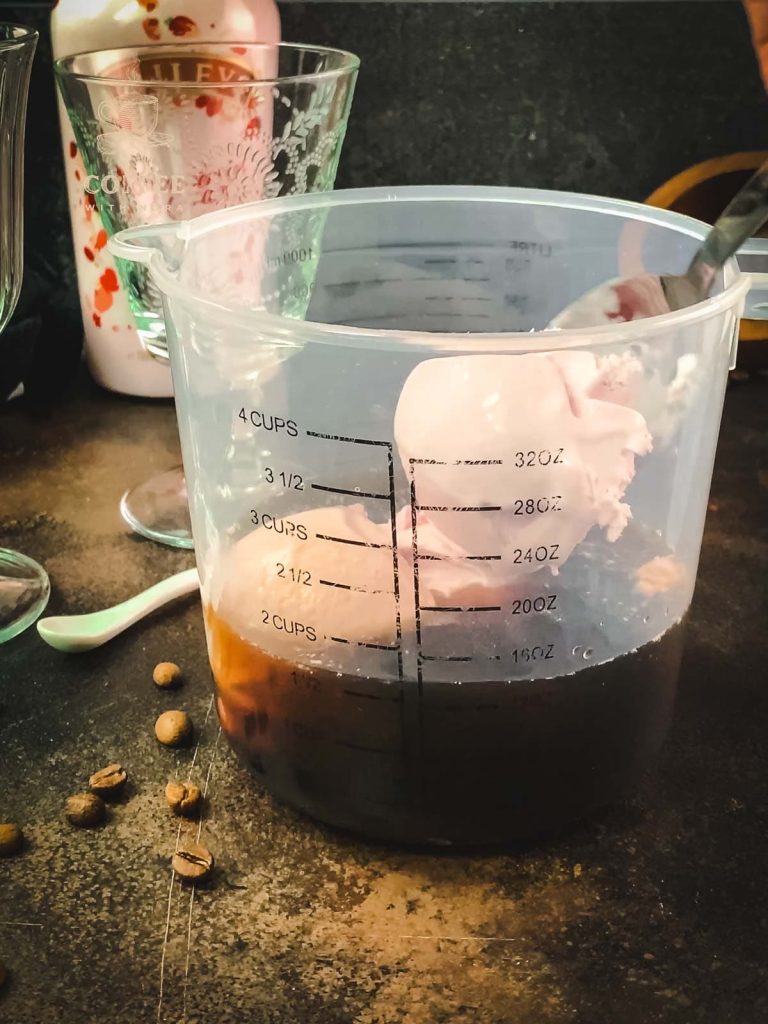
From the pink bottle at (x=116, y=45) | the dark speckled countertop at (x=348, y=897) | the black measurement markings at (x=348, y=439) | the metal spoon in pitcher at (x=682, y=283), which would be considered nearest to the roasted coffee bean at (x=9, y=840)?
the dark speckled countertop at (x=348, y=897)

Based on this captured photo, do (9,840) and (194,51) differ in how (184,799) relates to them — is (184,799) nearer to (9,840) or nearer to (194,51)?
(9,840)

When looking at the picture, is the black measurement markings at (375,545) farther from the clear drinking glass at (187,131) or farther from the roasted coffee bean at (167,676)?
the clear drinking glass at (187,131)

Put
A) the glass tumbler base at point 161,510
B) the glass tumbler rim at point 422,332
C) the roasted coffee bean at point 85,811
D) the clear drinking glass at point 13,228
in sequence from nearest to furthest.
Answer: the glass tumbler rim at point 422,332
the roasted coffee bean at point 85,811
the clear drinking glass at point 13,228
the glass tumbler base at point 161,510

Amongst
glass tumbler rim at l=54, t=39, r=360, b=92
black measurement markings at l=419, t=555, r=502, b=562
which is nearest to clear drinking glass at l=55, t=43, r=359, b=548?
glass tumbler rim at l=54, t=39, r=360, b=92

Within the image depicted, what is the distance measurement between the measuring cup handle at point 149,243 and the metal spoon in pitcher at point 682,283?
20 cm

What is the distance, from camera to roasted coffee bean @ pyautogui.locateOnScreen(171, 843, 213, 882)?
0.43m

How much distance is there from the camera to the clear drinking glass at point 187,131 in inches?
24.6

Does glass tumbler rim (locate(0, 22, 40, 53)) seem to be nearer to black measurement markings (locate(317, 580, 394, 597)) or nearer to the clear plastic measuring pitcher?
the clear plastic measuring pitcher

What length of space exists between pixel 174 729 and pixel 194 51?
1.48 ft

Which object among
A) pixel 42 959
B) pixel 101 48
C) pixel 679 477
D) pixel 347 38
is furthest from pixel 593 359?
pixel 347 38

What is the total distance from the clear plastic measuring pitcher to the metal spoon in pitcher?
0.07 ft

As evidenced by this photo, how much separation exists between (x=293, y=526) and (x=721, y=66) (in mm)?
684

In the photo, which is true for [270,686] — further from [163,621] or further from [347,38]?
[347,38]

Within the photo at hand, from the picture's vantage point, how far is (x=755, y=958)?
40 centimetres
